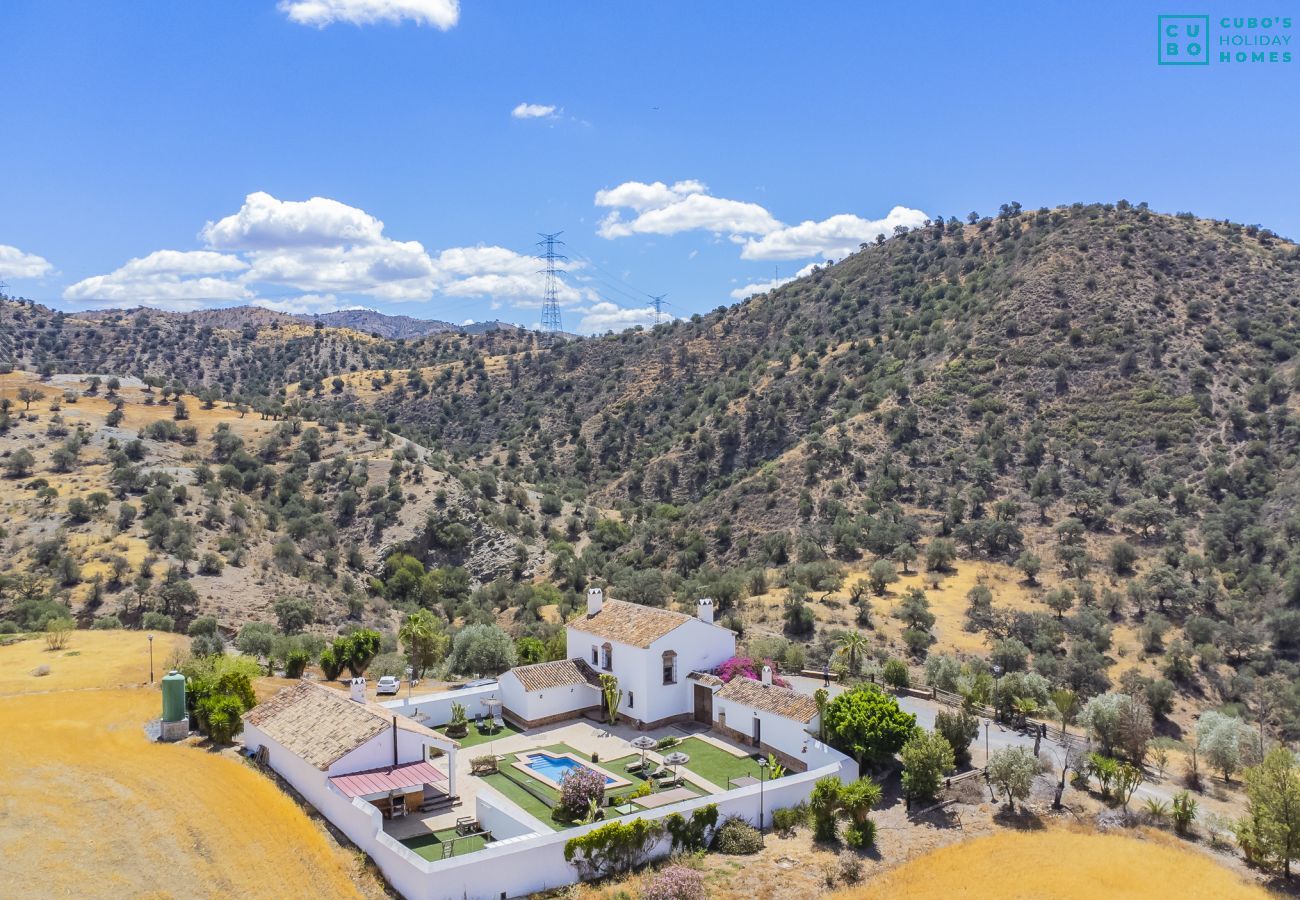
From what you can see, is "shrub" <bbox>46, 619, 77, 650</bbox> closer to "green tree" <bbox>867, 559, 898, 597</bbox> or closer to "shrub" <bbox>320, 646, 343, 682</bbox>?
"shrub" <bbox>320, 646, 343, 682</bbox>

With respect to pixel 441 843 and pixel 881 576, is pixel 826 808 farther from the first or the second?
pixel 881 576

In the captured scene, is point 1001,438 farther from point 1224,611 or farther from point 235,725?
point 235,725

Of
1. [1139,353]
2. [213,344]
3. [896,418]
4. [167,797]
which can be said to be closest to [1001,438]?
[896,418]

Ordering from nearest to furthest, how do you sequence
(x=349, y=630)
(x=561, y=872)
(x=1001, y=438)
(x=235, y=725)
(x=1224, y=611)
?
1. (x=561, y=872)
2. (x=235, y=725)
3. (x=1224, y=611)
4. (x=349, y=630)
5. (x=1001, y=438)

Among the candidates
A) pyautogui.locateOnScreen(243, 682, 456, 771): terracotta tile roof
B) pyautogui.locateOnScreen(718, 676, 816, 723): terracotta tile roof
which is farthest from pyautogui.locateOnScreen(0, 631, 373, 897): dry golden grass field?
pyautogui.locateOnScreen(718, 676, 816, 723): terracotta tile roof

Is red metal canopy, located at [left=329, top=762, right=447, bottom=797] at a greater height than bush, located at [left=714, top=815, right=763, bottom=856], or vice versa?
red metal canopy, located at [left=329, top=762, right=447, bottom=797]

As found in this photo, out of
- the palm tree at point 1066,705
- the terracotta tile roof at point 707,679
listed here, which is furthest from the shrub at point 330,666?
the palm tree at point 1066,705
